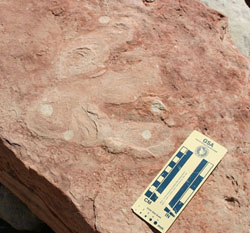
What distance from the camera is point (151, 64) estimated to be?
5.51 feet

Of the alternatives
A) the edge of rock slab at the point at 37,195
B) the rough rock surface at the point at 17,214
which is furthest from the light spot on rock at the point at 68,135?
the rough rock surface at the point at 17,214

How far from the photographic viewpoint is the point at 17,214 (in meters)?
1.91

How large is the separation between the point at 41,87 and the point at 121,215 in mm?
592

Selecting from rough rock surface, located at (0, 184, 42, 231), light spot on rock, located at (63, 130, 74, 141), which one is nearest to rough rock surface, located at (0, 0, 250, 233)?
light spot on rock, located at (63, 130, 74, 141)

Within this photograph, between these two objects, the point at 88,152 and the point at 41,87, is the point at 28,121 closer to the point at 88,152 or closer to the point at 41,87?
the point at 41,87

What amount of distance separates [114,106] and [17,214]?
76 cm

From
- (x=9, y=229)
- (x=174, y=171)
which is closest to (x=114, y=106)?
(x=174, y=171)

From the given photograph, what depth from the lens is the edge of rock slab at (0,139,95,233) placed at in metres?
1.48

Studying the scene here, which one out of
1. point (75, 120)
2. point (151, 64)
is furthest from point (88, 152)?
point (151, 64)

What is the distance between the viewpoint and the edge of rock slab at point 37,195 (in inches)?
58.1

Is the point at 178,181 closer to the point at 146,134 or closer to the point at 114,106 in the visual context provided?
the point at 146,134

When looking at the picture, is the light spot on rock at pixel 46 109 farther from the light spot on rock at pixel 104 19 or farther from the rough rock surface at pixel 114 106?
the light spot on rock at pixel 104 19

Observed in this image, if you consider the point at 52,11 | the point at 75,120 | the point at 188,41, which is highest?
the point at 188,41

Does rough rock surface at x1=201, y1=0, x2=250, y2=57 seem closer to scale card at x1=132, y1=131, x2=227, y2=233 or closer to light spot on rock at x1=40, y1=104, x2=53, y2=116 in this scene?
scale card at x1=132, y1=131, x2=227, y2=233
